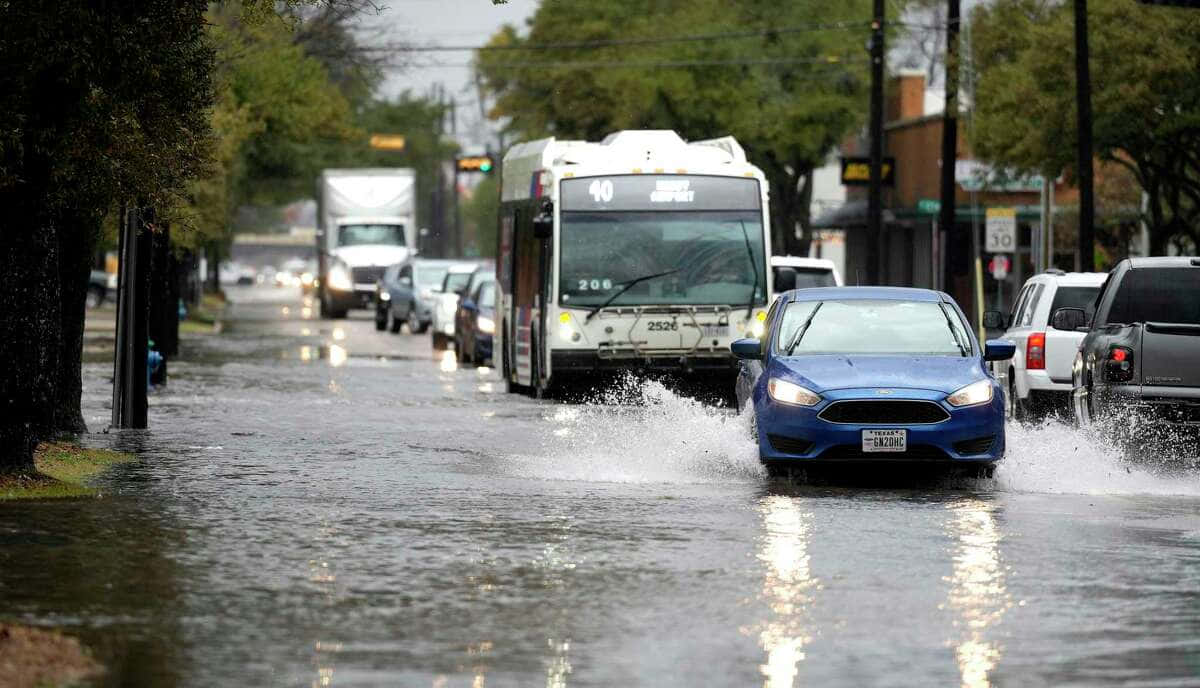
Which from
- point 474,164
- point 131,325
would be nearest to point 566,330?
point 131,325

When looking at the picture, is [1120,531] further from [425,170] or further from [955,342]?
[425,170]

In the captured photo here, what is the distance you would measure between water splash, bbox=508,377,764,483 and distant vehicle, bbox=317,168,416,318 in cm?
4118

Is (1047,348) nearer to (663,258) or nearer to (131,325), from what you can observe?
(663,258)

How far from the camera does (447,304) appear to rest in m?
46.0

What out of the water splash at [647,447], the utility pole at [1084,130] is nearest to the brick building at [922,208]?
the utility pole at [1084,130]

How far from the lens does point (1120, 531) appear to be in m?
13.8

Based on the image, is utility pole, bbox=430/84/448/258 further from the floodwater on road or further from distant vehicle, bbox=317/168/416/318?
the floodwater on road

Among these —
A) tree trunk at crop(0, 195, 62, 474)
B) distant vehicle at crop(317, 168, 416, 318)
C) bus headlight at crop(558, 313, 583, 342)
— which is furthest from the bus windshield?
distant vehicle at crop(317, 168, 416, 318)

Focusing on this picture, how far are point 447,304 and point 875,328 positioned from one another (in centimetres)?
2889

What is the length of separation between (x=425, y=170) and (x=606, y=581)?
102716mm

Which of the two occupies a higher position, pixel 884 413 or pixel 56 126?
pixel 56 126

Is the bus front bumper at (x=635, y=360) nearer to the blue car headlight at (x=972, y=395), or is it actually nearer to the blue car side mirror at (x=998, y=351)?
the blue car side mirror at (x=998, y=351)

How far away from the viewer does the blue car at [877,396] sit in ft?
52.8

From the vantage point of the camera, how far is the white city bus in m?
26.3
